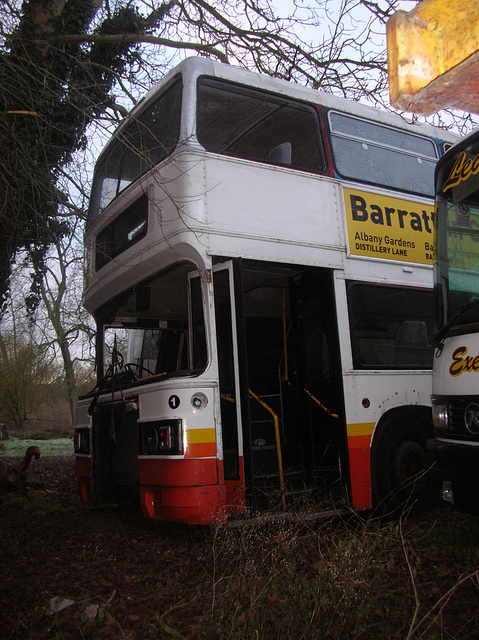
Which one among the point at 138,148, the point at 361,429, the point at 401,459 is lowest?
the point at 401,459

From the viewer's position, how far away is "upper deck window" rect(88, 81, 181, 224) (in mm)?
4984

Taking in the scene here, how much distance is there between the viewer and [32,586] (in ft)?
11.8

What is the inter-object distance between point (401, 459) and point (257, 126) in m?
3.66

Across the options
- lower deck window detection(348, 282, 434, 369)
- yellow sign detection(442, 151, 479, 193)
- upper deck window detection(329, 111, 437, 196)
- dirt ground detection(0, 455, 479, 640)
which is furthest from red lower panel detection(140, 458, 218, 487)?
upper deck window detection(329, 111, 437, 196)

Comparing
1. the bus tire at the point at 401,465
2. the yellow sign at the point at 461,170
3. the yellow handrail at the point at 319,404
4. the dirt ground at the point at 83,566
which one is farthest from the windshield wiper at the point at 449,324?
the dirt ground at the point at 83,566

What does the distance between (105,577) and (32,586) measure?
1.62 ft

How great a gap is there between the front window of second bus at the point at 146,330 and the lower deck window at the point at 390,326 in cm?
172

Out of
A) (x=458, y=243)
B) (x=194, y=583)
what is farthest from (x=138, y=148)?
(x=194, y=583)

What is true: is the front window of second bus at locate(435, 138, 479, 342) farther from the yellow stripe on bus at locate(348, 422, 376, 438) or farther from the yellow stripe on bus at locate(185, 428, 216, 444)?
the yellow stripe on bus at locate(185, 428, 216, 444)

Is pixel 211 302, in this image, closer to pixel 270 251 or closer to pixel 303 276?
pixel 270 251

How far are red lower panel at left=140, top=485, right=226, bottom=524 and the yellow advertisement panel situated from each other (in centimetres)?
277

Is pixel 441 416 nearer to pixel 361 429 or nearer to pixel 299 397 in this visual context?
pixel 361 429

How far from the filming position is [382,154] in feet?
20.2

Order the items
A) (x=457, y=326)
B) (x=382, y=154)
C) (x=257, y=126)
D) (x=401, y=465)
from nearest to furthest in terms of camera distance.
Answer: (x=457, y=326)
(x=401, y=465)
(x=257, y=126)
(x=382, y=154)
